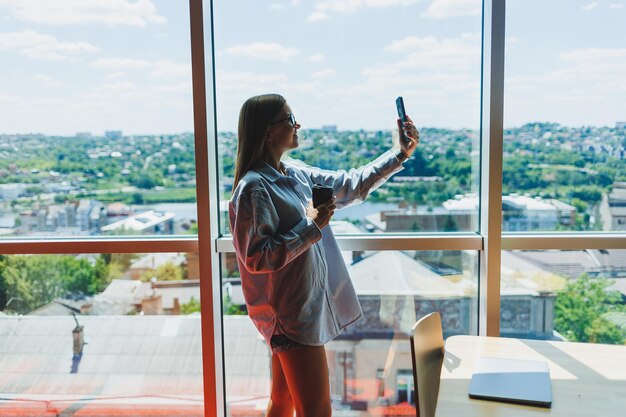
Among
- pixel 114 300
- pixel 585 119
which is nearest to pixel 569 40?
pixel 585 119

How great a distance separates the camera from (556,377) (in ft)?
5.67

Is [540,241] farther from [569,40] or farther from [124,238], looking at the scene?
[124,238]

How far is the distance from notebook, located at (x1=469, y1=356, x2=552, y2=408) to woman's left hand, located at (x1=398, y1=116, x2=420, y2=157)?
2.80 feet

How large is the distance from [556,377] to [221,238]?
1.44 meters

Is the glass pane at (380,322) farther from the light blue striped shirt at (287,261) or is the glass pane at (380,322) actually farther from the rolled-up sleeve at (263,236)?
the rolled-up sleeve at (263,236)

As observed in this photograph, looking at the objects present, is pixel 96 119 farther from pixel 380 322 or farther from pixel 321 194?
pixel 380 322

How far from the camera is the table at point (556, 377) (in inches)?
60.4

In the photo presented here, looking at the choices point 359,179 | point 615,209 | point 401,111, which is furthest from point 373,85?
point 615,209

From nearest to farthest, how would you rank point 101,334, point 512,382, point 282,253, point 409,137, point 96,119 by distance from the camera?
point 512,382
point 282,253
point 409,137
point 96,119
point 101,334

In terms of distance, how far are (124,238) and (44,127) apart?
61 cm

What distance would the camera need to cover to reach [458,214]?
2.56 metres

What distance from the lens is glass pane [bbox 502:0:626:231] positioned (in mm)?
2432

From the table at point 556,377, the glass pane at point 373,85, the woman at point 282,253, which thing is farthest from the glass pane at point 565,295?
the woman at point 282,253

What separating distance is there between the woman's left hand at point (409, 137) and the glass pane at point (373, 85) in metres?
0.20
